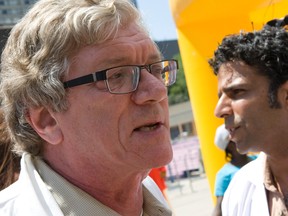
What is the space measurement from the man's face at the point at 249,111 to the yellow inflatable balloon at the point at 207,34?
1005 mm

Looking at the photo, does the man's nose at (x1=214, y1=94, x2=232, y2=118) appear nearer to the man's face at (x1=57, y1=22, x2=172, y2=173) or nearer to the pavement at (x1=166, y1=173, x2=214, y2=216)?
the man's face at (x1=57, y1=22, x2=172, y2=173)

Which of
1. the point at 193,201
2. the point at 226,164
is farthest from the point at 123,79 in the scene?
the point at 193,201

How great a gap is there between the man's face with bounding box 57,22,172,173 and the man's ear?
35mm

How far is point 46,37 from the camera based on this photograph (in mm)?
1458

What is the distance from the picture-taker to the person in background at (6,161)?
95.9 inches

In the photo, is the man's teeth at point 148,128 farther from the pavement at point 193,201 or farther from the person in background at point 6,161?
the pavement at point 193,201

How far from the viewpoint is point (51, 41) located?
146 cm

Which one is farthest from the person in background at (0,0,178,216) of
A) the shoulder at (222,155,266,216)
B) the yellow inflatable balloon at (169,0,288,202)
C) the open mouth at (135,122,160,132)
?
the yellow inflatable balloon at (169,0,288,202)

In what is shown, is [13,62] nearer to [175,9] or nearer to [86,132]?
[86,132]

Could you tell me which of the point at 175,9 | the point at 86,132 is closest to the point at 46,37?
the point at 86,132

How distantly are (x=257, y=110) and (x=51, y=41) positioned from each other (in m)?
1.60

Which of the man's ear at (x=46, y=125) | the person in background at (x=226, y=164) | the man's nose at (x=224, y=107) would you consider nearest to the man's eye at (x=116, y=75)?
the man's ear at (x=46, y=125)

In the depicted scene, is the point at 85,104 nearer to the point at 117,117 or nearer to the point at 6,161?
the point at 117,117

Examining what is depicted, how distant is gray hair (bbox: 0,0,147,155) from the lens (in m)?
1.46
